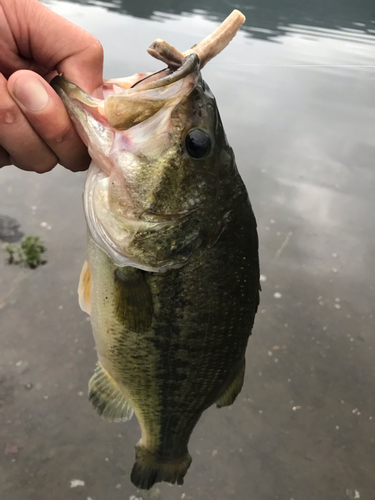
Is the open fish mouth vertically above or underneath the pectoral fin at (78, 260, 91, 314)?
above

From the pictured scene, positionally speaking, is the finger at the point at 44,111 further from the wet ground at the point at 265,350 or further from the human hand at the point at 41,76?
the wet ground at the point at 265,350

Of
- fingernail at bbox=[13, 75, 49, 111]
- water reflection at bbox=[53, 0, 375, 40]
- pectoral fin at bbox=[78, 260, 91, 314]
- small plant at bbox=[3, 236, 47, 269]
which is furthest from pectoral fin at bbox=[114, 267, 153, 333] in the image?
water reflection at bbox=[53, 0, 375, 40]

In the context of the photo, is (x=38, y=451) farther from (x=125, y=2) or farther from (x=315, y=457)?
(x=125, y=2)

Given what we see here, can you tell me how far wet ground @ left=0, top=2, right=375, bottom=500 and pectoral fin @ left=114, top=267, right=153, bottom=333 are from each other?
1380 mm

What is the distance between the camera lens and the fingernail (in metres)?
1.00

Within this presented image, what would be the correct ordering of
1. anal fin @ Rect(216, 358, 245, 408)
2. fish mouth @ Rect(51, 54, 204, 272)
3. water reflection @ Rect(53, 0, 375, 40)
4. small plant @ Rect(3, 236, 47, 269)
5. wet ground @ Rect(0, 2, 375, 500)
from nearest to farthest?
fish mouth @ Rect(51, 54, 204, 272) → anal fin @ Rect(216, 358, 245, 408) → wet ground @ Rect(0, 2, 375, 500) → small plant @ Rect(3, 236, 47, 269) → water reflection @ Rect(53, 0, 375, 40)

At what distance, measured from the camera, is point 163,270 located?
113 cm

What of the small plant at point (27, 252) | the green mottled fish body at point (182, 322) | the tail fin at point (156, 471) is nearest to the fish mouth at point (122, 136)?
the green mottled fish body at point (182, 322)

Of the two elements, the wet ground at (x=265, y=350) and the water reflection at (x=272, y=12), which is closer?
the wet ground at (x=265, y=350)

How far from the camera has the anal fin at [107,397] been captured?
4.79 feet

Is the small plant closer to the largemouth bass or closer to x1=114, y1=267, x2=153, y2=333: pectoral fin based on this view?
the largemouth bass

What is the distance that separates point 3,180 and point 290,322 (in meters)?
3.11

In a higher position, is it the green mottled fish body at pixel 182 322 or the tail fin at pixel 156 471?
the green mottled fish body at pixel 182 322

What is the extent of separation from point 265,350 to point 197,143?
6.70 feet
